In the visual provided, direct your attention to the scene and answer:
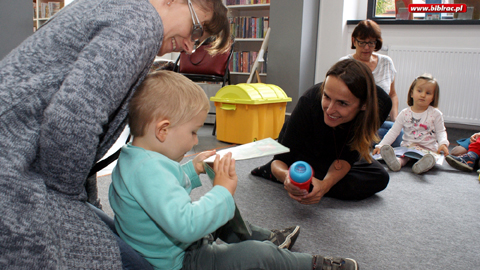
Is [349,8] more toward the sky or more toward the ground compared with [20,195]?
more toward the sky

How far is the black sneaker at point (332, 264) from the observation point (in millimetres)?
1010

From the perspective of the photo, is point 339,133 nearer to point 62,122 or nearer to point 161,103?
point 161,103

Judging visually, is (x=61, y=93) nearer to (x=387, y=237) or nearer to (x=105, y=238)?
(x=105, y=238)

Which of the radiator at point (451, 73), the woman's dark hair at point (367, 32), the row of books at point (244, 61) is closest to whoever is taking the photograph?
the woman's dark hair at point (367, 32)

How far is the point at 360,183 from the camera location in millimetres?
1727

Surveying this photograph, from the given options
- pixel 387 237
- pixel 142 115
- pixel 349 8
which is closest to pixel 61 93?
pixel 142 115

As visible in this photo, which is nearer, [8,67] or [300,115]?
[8,67]

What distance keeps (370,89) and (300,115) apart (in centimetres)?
35

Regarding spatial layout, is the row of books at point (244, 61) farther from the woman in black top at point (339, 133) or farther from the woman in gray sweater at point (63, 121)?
the woman in gray sweater at point (63, 121)

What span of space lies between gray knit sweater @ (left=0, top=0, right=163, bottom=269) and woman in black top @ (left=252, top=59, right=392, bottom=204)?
85 cm

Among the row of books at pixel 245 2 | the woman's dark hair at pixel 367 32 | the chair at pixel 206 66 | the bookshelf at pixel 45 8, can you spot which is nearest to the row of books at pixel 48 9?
the bookshelf at pixel 45 8

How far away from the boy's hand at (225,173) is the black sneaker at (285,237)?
1.45ft

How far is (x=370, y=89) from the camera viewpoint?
137 centimetres

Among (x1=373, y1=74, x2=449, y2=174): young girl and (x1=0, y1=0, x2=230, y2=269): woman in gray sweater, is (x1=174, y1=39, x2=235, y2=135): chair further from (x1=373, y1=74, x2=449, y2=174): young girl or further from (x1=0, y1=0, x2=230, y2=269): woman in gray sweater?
(x1=0, y1=0, x2=230, y2=269): woman in gray sweater
